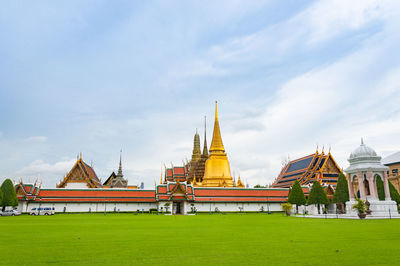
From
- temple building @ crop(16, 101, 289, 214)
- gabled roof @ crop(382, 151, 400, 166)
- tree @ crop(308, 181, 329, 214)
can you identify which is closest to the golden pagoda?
temple building @ crop(16, 101, 289, 214)

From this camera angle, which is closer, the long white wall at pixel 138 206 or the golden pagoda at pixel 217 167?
the long white wall at pixel 138 206

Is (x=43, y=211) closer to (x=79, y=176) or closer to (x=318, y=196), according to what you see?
(x=79, y=176)

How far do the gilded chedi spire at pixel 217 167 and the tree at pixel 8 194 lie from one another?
34.6 meters

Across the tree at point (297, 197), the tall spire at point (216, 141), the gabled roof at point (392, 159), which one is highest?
the tall spire at point (216, 141)

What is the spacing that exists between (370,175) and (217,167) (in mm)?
36802

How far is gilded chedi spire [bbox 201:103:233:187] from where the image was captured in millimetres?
64062

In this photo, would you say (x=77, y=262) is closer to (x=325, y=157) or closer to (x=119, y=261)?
(x=119, y=261)

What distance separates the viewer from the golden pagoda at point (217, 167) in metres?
63.9

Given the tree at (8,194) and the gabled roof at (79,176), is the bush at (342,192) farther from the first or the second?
the tree at (8,194)

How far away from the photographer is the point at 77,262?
7.12 meters

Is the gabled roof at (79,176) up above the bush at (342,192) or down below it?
above

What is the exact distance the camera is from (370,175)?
32.0 metres

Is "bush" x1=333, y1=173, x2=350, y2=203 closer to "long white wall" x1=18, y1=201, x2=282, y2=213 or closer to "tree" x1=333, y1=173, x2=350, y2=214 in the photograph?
"tree" x1=333, y1=173, x2=350, y2=214

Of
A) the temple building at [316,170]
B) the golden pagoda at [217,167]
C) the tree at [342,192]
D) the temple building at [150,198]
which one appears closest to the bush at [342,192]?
the tree at [342,192]
